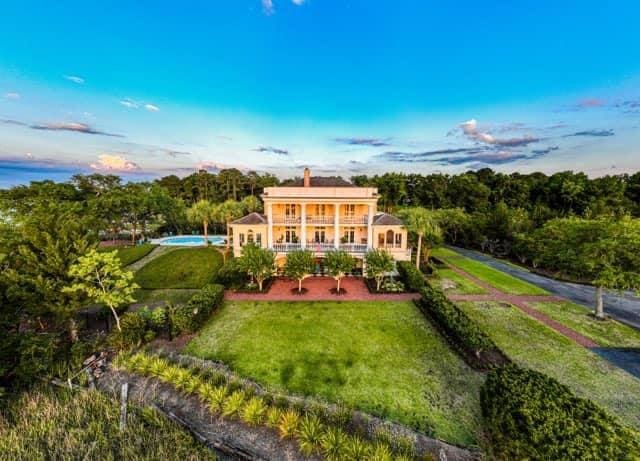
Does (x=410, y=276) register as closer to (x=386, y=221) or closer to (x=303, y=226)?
(x=386, y=221)

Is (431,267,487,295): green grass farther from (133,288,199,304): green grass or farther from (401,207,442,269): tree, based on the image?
(133,288,199,304): green grass

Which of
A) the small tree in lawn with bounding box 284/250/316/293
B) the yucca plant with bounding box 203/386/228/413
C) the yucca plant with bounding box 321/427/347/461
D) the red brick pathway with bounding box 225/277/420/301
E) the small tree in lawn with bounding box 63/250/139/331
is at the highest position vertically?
the small tree in lawn with bounding box 63/250/139/331

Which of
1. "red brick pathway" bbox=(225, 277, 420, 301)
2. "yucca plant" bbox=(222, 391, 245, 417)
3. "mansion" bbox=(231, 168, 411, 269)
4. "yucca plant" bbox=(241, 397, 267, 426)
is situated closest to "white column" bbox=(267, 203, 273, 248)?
"mansion" bbox=(231, 168, 411, 269)

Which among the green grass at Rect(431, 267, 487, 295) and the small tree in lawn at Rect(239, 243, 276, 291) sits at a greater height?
the small tree in lawn at Rect(239, 243, 276, 291)

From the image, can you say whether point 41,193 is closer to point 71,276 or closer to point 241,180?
point 71,276

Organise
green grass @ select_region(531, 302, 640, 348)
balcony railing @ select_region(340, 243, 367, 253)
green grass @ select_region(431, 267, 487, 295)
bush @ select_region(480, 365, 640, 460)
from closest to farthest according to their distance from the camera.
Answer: bush @ select_region(480, 365, 640, 460) < green grass @ select_region(531, 302, 640, 348) < green grass @ select_region(431, 267, 487, 295) < balcony railing @ select_region(340, 243, 367, 253)

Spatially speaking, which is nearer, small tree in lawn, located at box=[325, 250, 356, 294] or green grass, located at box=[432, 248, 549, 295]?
small tree in lawn, located at box=[325, 250, 356, 294]

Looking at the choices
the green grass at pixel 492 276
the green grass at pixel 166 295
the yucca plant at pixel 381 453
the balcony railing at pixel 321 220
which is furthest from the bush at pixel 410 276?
the green grass at pixel 166 295
